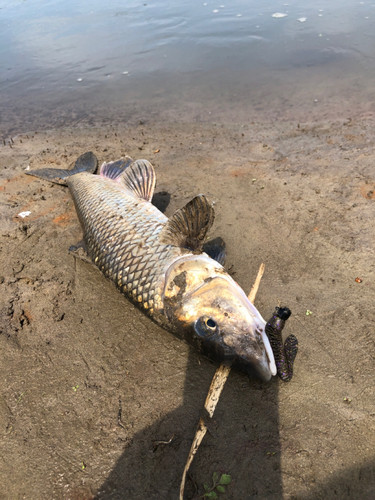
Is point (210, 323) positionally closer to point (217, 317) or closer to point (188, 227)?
point (217, 317)

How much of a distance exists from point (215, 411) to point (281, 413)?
0.56 meters

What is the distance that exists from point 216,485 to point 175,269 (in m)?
1.79

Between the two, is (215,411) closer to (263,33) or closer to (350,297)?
(350,297)

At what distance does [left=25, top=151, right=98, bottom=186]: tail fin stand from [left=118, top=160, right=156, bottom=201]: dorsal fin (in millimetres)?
1384

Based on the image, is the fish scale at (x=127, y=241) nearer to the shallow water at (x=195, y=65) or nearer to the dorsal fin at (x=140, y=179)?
the dorsal fin at (x=140, y=179)

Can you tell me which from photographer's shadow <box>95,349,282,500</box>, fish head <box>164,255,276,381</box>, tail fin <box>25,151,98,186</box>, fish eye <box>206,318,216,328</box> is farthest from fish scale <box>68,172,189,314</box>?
tail fin <box>25,151,98,186</box>

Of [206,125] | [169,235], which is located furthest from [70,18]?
[169,235]

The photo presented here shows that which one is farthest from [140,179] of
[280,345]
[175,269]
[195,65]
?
[195,65]

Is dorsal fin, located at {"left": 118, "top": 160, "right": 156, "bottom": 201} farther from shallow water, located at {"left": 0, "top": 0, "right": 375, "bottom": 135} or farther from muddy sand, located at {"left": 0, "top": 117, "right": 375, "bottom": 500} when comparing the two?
shallow water, located at {"left": 0, "top": 0, "right": 375, "bottom": 135}

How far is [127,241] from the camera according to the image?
3.63 metres

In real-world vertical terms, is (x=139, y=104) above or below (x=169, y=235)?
above

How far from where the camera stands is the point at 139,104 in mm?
9039

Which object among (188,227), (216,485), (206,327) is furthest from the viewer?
(188,227)

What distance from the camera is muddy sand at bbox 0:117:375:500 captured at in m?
2.43
